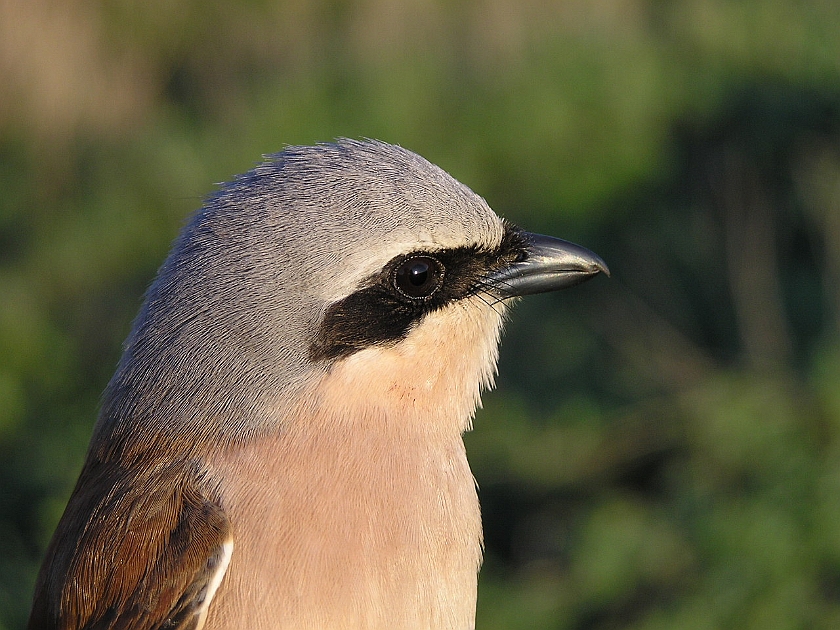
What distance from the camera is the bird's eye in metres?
2.79

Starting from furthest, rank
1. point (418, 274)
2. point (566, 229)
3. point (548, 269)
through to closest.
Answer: point (566, 229) → point (548, 269) → point (418, 274)

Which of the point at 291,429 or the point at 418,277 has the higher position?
the point at 418,277

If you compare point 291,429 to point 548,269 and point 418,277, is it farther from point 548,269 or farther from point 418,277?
point 548,269

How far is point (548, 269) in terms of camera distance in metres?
3.10

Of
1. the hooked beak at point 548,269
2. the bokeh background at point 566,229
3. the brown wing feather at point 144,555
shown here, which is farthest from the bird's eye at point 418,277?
the bokeh background at point 566,229

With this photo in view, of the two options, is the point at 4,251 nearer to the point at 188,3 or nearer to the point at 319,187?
the point at 188,3

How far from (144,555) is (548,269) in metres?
1.37

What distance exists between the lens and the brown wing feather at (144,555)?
8.29ft

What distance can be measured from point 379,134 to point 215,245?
6124 mm

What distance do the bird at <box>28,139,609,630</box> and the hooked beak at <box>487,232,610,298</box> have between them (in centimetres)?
24

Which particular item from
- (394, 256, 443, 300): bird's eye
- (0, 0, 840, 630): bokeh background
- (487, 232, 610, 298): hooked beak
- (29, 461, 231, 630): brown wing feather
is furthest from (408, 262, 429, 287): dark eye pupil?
(0, 0, 840, 630): bokeh background

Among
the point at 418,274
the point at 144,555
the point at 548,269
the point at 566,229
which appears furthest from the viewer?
the point at 566,229

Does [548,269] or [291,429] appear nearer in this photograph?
[291,429]

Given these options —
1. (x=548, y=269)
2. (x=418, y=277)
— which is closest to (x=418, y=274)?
(x=418, y=277)
